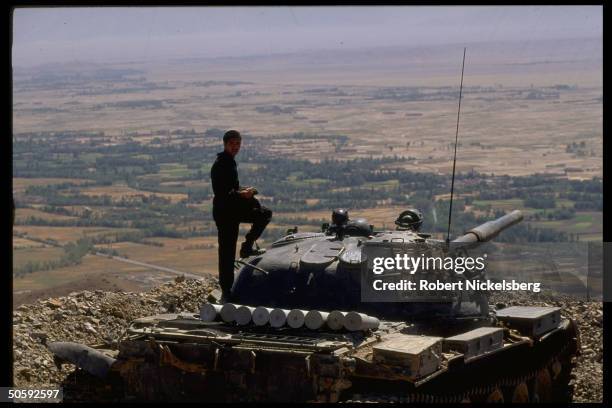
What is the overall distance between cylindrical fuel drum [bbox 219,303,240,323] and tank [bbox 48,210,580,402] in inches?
0.7

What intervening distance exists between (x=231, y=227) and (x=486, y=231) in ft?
18.8

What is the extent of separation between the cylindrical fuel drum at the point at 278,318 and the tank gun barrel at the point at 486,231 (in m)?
4.47

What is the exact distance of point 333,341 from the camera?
53.6 ft

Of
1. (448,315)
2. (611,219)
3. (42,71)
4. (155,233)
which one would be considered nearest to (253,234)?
(448,315)

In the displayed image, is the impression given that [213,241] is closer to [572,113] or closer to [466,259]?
[466,259]

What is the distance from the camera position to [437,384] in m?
16.8

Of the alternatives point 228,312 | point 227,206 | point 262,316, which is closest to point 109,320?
point 227,206

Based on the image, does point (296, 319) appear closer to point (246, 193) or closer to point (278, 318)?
point (278, 318)

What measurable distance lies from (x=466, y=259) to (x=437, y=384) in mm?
3796

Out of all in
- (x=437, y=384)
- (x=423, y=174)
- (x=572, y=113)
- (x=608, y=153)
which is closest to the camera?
(x=608, y=153)

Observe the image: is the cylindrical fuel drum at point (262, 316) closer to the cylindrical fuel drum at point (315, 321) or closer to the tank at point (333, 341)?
the tank at point (333, 341)

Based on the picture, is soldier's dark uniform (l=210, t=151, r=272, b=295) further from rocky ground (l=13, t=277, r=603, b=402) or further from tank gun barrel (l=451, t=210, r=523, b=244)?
tank gun barrel (l=451, t=210, r=523, b=244)

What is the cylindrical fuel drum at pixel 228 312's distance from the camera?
1752 centimetres

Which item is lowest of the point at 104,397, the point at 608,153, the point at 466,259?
the point at 104,397
